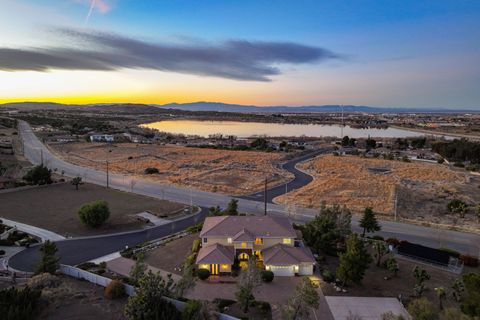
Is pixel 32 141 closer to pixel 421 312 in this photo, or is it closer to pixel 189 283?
pixel 189 283

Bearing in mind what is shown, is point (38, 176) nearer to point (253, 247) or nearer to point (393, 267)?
point (253, 247)

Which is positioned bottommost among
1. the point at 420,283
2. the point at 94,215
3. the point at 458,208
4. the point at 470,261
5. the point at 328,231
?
the point at 470,261

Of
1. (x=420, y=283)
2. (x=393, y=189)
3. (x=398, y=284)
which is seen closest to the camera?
(x=420, y=283)

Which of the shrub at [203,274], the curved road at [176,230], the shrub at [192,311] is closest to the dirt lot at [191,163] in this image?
the curved road at [176,230]

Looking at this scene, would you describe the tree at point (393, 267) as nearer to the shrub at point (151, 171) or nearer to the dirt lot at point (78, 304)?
the dirt lot at point (78, 304)

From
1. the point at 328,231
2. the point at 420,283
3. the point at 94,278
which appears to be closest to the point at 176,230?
the point at 94,278
